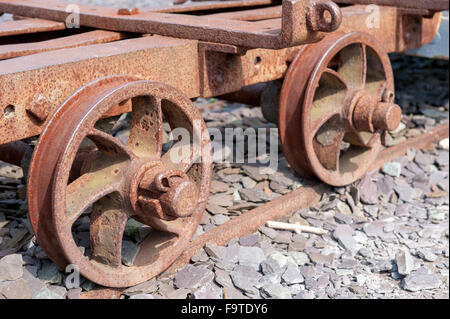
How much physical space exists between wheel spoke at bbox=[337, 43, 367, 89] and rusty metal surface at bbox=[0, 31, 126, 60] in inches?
54.7

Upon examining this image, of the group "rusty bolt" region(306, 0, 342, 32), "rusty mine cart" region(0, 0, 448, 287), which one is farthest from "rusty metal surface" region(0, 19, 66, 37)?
"rusty bolt" region(306, 0, 342, 32)

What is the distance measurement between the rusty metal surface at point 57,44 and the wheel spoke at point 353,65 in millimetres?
1389

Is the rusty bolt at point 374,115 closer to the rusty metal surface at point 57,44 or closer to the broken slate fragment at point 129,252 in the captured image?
the rusty metal surface at point 57,44

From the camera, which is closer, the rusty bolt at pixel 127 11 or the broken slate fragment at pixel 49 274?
the broken slate fragment at pixel 49 274

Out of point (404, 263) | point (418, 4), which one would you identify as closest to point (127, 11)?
point (418, 4)

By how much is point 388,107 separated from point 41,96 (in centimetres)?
203

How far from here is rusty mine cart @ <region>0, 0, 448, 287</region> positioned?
8.08 feet

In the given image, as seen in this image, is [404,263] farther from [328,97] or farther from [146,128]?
[146,128]

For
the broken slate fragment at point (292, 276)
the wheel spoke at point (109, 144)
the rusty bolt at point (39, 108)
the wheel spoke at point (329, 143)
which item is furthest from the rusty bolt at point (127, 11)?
the broken slate fragment at point (292, 276)

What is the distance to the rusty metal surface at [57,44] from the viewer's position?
285 centimetres

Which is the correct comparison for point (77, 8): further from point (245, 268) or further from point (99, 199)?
point (245, 268)

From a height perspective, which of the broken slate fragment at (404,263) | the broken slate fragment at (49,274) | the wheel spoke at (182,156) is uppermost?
the wheel spoke at (182,156)

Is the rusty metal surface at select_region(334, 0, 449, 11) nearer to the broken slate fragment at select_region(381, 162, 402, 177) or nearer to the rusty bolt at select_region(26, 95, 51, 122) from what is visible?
the broken slate fragment at select_region(381, 162, 402, 177)
